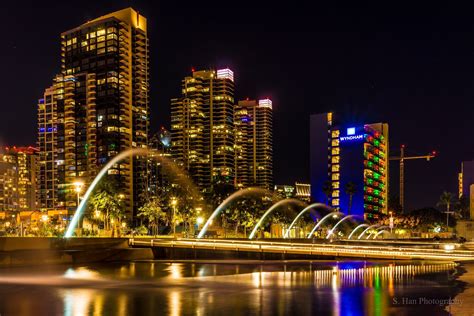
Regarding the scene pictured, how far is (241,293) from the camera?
101 ft

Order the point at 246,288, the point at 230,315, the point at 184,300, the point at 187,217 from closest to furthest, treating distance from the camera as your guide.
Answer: the point at 230,315 < the point at 184,300 < the point at 246,288 < the point at 187,217

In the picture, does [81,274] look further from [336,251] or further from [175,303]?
[336,251]

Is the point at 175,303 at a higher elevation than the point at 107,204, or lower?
lower

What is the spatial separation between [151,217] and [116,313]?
99.3 m

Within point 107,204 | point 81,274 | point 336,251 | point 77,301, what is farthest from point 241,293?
point 107,204

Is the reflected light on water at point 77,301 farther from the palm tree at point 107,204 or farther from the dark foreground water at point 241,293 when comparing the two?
the palm tree at point 107,204

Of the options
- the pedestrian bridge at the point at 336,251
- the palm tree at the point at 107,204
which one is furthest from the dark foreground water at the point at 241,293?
the palm tree at the point at 107,204

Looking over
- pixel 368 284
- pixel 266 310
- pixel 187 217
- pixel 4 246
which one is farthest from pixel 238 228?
pixel 266 310

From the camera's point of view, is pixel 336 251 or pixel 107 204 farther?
pixel 107 204

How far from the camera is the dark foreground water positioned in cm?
2475

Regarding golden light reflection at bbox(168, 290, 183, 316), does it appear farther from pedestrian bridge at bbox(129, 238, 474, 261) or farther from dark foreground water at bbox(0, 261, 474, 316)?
pedestrian bridge at bbox(129, 238, 474, 261)

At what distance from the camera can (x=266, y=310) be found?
2445cm

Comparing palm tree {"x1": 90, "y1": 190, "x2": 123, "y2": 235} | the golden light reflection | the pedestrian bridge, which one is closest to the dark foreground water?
the golden light reflection

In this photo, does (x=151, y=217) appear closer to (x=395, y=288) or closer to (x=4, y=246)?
(x=4, y=246)
